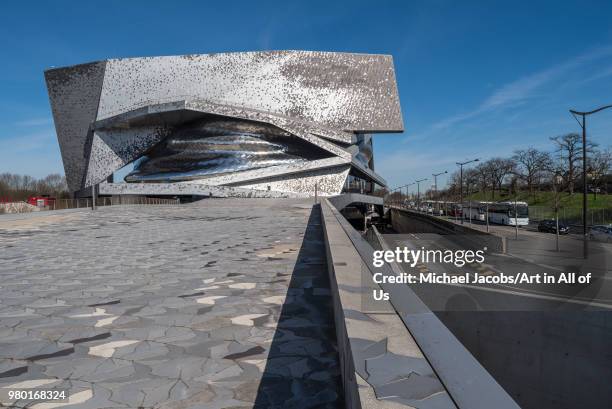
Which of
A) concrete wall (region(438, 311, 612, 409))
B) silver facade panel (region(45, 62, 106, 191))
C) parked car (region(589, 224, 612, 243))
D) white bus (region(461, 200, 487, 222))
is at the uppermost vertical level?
silver facade panel (region(45, 62, 106, 191))

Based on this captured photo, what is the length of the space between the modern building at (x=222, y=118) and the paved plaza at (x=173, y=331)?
3077cm

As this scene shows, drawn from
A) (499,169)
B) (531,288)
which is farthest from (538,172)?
(531,288)

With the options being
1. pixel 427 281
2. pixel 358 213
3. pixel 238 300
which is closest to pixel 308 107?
pixel 358 213

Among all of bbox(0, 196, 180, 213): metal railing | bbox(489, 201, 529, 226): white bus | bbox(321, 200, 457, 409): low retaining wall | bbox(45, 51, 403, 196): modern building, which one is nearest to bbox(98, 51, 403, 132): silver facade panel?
bbox(45, 51, 403, 196): modern building

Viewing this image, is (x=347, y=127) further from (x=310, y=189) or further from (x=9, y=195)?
(x=9, y=195)

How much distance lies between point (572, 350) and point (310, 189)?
3251 cm

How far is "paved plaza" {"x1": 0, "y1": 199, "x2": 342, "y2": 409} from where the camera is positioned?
8.41 ft

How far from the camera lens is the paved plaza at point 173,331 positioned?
256 cm

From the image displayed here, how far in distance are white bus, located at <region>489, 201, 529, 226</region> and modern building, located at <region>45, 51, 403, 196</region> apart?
12.0 m

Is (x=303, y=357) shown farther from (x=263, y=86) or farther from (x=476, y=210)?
(x=476, y=210)

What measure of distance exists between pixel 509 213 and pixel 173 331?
1522 inches

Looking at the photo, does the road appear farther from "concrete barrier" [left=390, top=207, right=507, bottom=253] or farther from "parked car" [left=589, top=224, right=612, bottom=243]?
"parked car" [left=589, top=224, right=612, bottom=243]

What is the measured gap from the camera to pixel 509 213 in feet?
123

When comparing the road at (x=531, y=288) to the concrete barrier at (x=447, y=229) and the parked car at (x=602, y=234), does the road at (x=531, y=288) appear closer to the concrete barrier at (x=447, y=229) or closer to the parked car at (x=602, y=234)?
the concrete barrier at (x=447, y=229)
